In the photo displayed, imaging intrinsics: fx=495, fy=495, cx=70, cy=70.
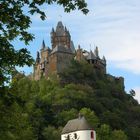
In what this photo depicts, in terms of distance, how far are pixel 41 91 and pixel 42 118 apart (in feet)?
54.3

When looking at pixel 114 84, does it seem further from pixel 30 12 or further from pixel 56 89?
pixel 30 12

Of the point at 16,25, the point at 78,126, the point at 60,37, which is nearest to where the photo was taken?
the point at 16,25

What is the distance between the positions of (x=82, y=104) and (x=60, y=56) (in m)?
16.9

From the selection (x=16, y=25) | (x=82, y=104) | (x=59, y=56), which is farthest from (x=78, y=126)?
(x=16, y=25)

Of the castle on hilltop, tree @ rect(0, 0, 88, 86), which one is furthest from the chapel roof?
tree @ rect(0, 0, 88, 86)

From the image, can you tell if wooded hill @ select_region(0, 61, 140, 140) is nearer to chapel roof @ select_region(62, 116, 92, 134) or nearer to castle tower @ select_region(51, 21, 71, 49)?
chapel roof @ select_region(62, 116, 92, 134)

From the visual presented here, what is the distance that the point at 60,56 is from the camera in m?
119

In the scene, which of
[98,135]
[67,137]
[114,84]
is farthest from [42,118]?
[114,84]

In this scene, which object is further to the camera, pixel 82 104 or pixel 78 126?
pixel 82 104

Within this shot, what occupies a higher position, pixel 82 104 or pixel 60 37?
pixel 60 37

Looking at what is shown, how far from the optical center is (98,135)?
3408 inches

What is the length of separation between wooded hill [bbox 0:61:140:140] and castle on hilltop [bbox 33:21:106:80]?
2.59m

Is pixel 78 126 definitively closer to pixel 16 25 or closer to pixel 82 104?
pixel 82 104

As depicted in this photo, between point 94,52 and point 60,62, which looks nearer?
point 60,62
